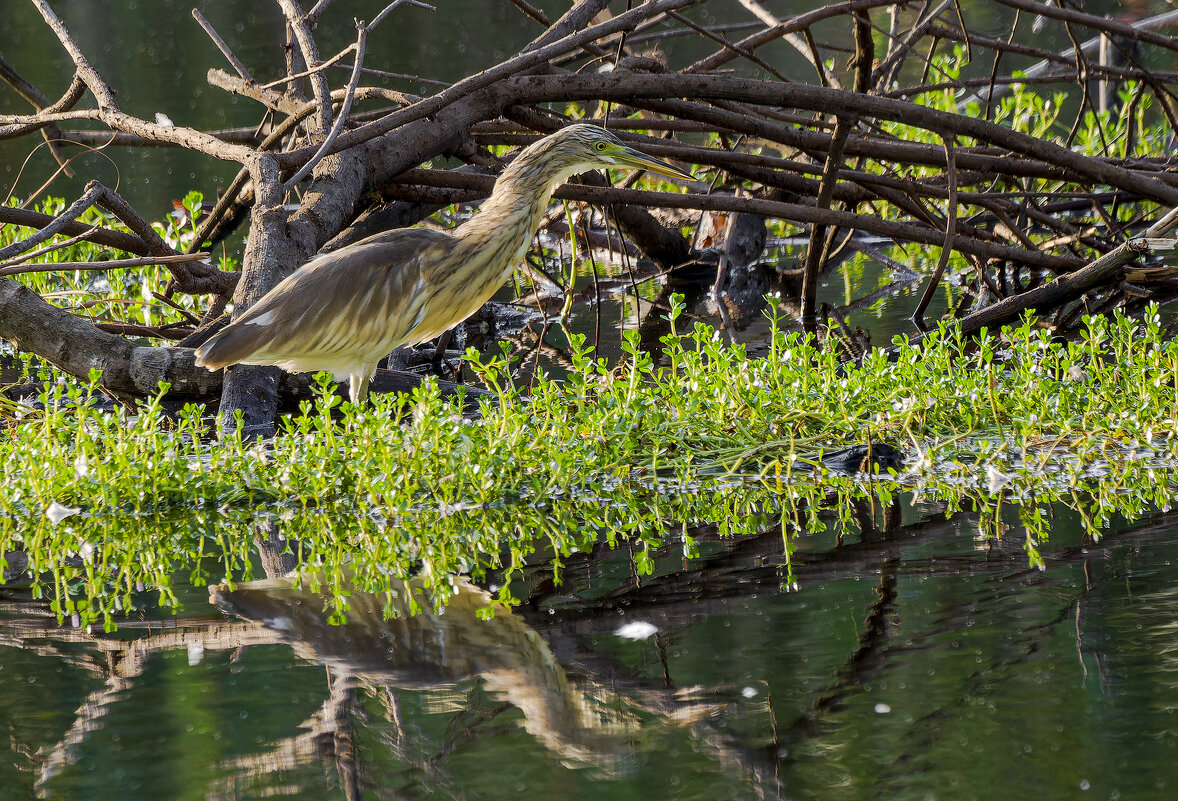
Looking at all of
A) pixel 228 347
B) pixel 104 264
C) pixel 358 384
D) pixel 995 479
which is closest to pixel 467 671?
pixel 104 264

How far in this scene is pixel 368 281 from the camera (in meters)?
4.31

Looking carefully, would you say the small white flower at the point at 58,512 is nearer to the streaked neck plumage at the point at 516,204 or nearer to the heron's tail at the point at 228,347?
the heron's tail at the point at 228,347

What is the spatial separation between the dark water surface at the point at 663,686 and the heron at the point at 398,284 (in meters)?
1.09

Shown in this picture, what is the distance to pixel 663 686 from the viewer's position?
268 cm

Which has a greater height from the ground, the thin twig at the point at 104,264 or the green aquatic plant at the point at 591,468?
the thin twig at the point at 104,264

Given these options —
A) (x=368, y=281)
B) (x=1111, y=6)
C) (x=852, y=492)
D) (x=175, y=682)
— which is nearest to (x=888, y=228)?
(x=852, y=492)

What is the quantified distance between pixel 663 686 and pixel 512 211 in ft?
7.96

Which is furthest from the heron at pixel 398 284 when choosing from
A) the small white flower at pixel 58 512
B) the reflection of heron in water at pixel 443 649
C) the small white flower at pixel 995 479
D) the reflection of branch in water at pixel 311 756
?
the reflection of branch in water at pixel 311 756

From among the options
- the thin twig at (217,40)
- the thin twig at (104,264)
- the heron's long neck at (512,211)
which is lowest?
the thin twig at (104,264)

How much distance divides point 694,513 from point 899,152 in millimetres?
2410

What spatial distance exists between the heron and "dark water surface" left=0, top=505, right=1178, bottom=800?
1087 mm

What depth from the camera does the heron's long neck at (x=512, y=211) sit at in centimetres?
464

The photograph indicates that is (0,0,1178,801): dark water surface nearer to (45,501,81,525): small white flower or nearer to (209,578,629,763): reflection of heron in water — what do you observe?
(209,578,629,763): reflection of heron in water

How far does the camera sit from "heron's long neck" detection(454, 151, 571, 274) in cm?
464
